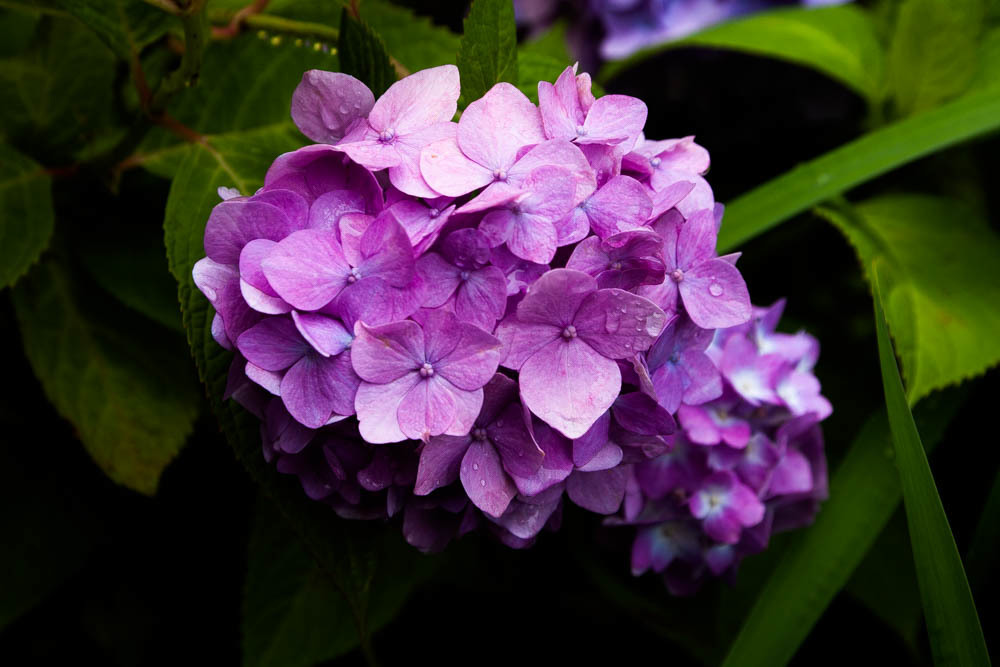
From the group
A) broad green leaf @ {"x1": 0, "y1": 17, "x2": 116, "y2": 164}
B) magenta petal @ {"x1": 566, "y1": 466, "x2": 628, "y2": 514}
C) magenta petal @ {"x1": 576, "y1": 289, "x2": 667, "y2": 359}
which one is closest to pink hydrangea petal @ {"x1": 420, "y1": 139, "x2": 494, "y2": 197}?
magenta petal @ {"x1": 576, "y1": 289, "x2": 667, "y2": 359}

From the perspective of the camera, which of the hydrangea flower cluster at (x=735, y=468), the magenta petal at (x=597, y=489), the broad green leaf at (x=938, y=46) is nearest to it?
the magenta petal at (x=597, y=489)

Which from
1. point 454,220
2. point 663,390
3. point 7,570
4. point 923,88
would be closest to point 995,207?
point 923,88

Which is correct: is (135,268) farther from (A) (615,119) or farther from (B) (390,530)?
(A) (615,119)

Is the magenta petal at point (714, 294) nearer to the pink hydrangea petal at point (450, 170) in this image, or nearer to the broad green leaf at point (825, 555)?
the pink hydrangea petal at point (450, 170)

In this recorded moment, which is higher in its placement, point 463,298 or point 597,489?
point 463,298

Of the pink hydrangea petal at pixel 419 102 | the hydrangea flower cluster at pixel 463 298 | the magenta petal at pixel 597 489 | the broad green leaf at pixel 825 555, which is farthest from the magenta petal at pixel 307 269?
the broad green leaf at pixel 825 555

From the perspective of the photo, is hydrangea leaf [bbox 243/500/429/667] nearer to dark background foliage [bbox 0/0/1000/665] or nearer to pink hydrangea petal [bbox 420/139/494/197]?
dark background foliage [bbox 0/0/1000/665]

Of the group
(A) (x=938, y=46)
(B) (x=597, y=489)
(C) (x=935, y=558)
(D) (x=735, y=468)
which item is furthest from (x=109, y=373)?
(A) (x=938, y=46)
